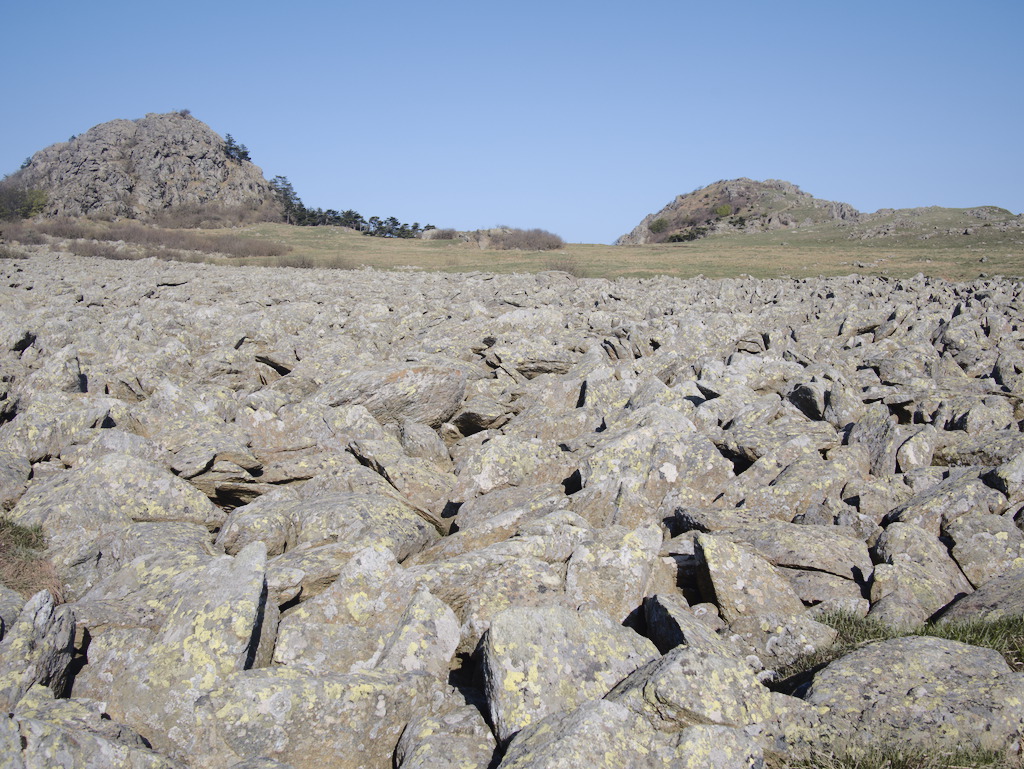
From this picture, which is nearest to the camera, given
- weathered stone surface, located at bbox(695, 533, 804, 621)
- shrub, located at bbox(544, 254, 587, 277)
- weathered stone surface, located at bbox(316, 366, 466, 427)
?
weathered stone surface, located at bbox(695, 533, 804, 621)

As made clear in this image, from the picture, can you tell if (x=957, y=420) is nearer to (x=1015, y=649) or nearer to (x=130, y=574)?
(x=1015, y=649)

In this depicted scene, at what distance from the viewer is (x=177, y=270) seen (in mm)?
32281

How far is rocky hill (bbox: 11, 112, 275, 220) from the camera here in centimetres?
9700

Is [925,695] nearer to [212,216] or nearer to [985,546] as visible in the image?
[985,546]

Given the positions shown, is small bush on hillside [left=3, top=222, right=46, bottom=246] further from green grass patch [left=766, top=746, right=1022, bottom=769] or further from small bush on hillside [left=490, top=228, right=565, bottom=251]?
green grass patch [left=766, top=746, right=1022, bottom=769]

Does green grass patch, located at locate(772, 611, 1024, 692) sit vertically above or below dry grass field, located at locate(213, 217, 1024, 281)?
below

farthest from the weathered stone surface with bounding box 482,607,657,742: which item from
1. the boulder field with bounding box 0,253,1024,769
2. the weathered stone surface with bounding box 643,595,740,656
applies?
the weathered stone surface with bounding box 643,595,740,656

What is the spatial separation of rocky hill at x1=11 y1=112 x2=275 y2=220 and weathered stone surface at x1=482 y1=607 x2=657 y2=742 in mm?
104519

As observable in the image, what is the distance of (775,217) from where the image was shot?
88.3 metres

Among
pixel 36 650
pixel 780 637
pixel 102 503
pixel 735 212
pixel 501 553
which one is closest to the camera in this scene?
pixel 36 650

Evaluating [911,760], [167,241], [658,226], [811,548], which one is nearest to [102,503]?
[811,548]

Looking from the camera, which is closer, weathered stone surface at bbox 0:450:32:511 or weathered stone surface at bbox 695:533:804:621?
weathered stone surface at bbox 695:533:804:621

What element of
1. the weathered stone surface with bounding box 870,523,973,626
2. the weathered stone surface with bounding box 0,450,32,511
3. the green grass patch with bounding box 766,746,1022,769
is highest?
the weathered stone surface with bounding box 0,450,32,511

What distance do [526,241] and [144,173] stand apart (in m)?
67.8
